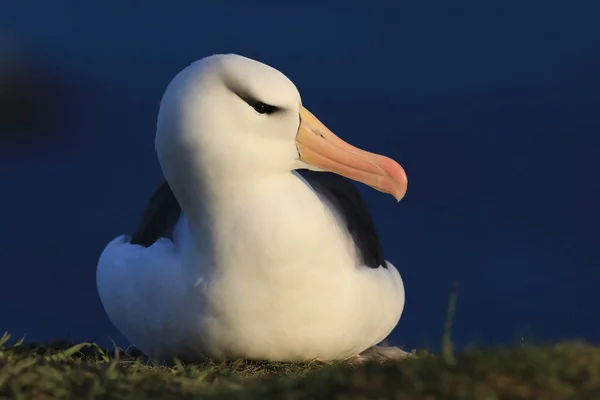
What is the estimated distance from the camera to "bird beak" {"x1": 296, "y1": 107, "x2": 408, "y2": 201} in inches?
228

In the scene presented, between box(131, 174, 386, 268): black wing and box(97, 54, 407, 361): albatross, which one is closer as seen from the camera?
box(97, 54, 407, 361): albatross

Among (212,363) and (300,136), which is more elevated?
(300,136)

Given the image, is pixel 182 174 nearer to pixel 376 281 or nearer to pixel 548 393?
pixel 376 281

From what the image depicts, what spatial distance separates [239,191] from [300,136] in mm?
535

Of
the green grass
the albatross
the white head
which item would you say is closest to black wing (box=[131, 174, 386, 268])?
the albatross

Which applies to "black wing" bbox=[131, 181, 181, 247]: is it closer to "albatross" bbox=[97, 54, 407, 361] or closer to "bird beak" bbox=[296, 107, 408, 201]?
"albatross" bbox=[97, 54, 407, 361]

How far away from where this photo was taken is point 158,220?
6227 mm

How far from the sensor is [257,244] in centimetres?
549

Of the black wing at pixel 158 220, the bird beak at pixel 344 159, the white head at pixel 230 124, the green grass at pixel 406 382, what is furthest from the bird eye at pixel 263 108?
the green grass at pixel 406 382

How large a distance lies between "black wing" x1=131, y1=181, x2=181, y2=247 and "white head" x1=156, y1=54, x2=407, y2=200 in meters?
0.55

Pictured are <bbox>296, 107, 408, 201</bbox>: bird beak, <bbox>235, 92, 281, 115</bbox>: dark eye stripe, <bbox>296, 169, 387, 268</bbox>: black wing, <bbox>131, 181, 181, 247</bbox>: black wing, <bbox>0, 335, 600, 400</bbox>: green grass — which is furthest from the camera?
<bbox>296, 169, 387, 268</bbox>: black wing

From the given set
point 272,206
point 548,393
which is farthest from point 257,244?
point 548,393

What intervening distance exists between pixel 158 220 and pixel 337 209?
3.54 feet

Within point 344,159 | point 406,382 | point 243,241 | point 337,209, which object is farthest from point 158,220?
point 406,382
